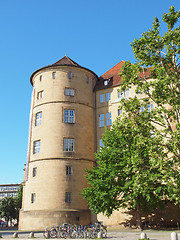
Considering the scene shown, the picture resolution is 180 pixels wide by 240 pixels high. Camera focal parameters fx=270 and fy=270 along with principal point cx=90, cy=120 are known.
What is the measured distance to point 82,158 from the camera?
37625 millimetres

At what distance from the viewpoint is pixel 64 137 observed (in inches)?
1475

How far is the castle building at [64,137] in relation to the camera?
34312 millimetres

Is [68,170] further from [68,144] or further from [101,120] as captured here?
[101,120]

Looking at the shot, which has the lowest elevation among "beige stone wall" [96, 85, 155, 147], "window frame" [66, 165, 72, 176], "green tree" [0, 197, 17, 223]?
"green tree" [0, 197, 17, 223]

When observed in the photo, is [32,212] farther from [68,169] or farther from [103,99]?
[103,99]

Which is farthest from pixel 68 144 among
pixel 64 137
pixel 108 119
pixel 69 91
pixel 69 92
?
pixel 69 91

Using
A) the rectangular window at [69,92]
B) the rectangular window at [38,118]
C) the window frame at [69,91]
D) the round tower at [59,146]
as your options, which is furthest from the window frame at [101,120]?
the rectangular window at [38,118]

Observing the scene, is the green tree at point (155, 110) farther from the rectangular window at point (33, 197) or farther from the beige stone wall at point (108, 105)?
the rectangular window at point (33, 197)

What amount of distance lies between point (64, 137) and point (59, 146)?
1463mm

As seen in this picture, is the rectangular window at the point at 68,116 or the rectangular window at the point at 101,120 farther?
the rectangular window at the point at 101,120

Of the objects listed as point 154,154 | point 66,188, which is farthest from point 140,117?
point 66,188

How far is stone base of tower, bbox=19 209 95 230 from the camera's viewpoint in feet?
108

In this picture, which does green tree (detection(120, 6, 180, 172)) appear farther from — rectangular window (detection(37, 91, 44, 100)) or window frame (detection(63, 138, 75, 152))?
rectangular window (detection(37, 91, 44, 100))

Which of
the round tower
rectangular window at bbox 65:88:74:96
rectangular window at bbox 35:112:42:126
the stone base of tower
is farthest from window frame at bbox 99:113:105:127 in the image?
the stone base of tower
